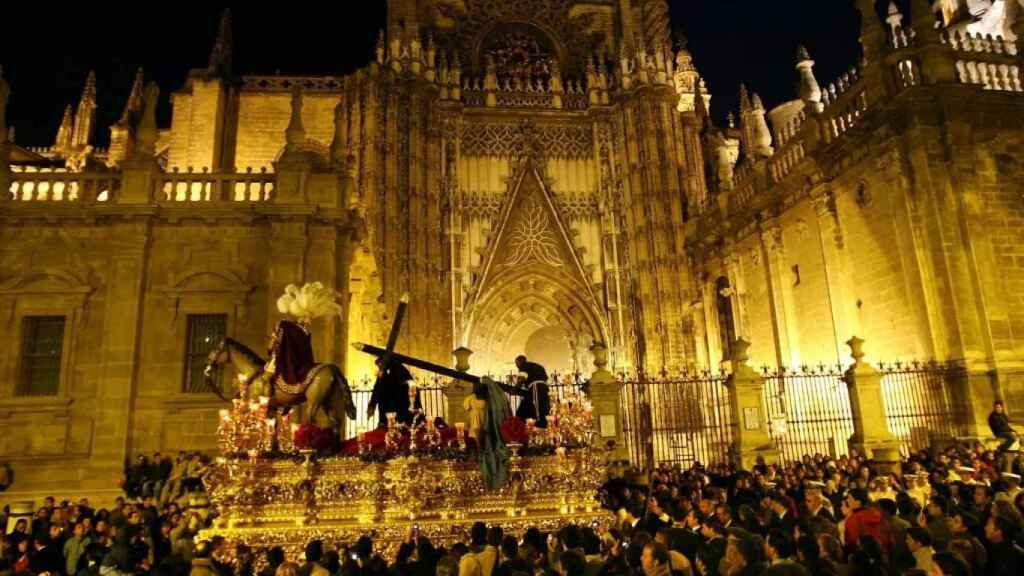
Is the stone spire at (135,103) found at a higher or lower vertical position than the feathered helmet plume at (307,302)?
higher

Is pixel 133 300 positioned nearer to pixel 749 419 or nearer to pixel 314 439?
pixel 314 439

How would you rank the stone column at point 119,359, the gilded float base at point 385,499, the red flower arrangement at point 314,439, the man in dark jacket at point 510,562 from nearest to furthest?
the man in dark jacket at point 510,562 < the gilded float base at point 385,499 < the red flower arrangement at point 314,439 < the stone column at point 119,359

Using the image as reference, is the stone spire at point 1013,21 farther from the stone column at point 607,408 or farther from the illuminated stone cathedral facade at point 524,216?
the stone column at point 607,408

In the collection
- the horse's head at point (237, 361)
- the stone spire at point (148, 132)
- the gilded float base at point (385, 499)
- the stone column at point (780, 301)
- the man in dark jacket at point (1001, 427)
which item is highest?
the stone spire at point (148, 132)

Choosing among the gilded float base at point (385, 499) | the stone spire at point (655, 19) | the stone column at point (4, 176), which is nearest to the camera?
the gilded float base at point (385, 499)

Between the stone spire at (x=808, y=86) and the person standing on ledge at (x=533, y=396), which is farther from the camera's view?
the stone spire at (x=808, y=86)

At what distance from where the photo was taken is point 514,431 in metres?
8.84

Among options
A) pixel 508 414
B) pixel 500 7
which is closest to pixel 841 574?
pixel 508 414

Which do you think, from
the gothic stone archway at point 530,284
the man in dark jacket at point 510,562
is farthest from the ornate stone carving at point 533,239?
the man in dark jacket at point 510,562

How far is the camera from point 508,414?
29.4 ft

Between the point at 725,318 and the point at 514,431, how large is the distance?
16119mm

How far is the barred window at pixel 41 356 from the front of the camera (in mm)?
12867

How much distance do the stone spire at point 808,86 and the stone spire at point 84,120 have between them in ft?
91.6

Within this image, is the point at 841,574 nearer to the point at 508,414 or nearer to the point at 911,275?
the point at 508,414
